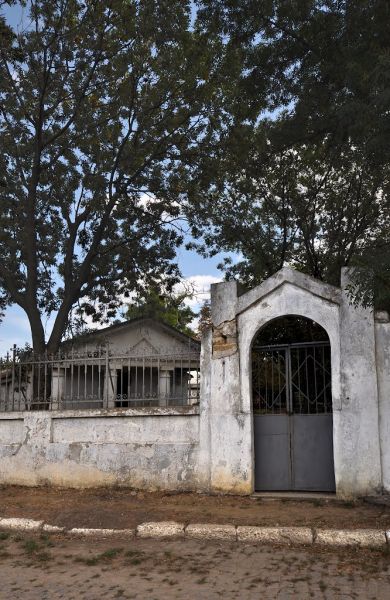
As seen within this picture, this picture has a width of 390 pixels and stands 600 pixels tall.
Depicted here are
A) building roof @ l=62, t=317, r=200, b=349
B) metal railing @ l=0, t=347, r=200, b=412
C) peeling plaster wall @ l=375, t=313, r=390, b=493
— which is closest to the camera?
peeling plaster wall @ l=375, t=313, r=390, b=493

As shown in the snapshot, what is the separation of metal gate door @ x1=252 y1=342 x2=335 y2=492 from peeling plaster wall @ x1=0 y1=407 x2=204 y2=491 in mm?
1082

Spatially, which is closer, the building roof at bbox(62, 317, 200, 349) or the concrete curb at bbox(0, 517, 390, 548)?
the concrete curb at bbox(0, 517, 390, 548)

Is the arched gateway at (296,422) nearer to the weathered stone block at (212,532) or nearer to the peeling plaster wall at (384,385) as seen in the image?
the peeling plaster wall at (384,385)

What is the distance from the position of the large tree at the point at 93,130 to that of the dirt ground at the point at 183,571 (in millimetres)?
7027

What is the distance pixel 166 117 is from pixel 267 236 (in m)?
4.38

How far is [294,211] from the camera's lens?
1510cm

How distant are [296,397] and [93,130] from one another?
7583 millimetres

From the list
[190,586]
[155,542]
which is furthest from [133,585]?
[155,542]

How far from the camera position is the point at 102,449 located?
9.50 meters

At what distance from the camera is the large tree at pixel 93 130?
12242 millimetres

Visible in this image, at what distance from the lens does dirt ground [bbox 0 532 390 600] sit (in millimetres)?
5031

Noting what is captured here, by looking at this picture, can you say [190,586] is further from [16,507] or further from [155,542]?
[16,507]

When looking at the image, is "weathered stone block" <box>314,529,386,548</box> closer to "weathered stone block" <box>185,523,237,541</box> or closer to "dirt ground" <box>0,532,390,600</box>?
"dirt ground" <box>0,532,390,600</box>

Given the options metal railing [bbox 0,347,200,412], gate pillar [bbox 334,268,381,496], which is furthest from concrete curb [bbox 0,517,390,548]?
metal railing [bbox 0,347,200,412]
